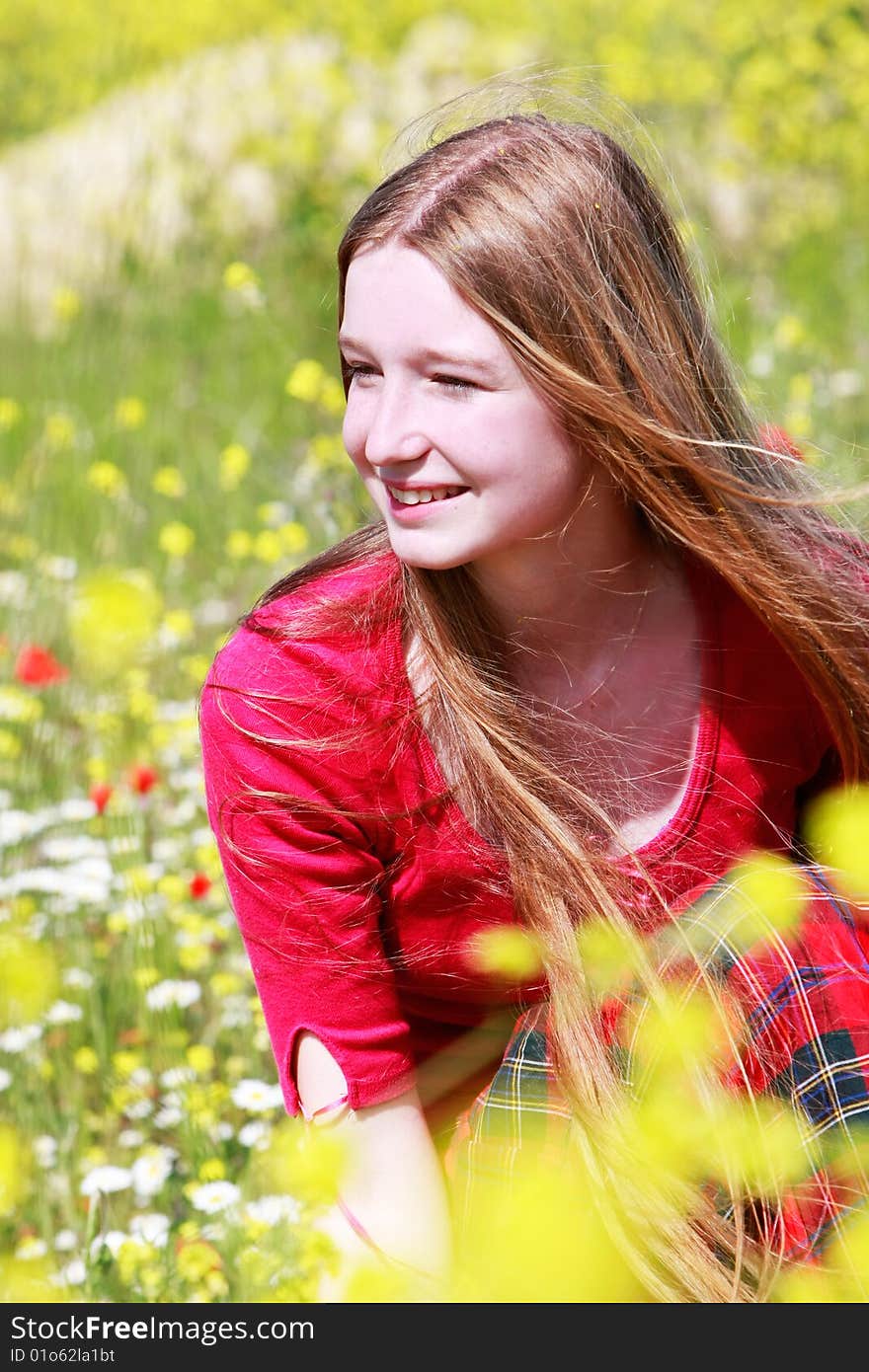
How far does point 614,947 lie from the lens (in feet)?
4.47

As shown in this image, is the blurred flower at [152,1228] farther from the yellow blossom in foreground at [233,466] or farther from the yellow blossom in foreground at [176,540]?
the yellow blossom in foreground at [233,466]

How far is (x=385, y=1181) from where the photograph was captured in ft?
4.61

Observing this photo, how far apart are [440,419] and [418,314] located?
0.30 feet

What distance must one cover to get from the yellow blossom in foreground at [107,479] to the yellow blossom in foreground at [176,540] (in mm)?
129

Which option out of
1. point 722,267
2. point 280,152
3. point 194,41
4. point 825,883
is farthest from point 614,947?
point 194,41

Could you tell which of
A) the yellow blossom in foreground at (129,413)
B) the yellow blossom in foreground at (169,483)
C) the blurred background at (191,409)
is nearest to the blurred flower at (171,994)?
the blurred background at (191,409)

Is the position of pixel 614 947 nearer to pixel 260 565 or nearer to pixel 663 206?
pixel 663 206

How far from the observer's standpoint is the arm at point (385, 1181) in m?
1.37

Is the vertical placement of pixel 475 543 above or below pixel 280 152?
below

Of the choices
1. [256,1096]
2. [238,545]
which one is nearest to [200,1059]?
[256,1096]

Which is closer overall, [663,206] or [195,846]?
[663,206]

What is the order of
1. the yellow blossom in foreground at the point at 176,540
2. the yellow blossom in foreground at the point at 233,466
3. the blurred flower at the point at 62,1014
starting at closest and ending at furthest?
the blurred flower at the point at 62,1014 < the yellow blossom in foreground at the point at 176,540 < the yellow blossom in foreground at the point at 233,466

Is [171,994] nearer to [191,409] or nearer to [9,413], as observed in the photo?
[9,413]
